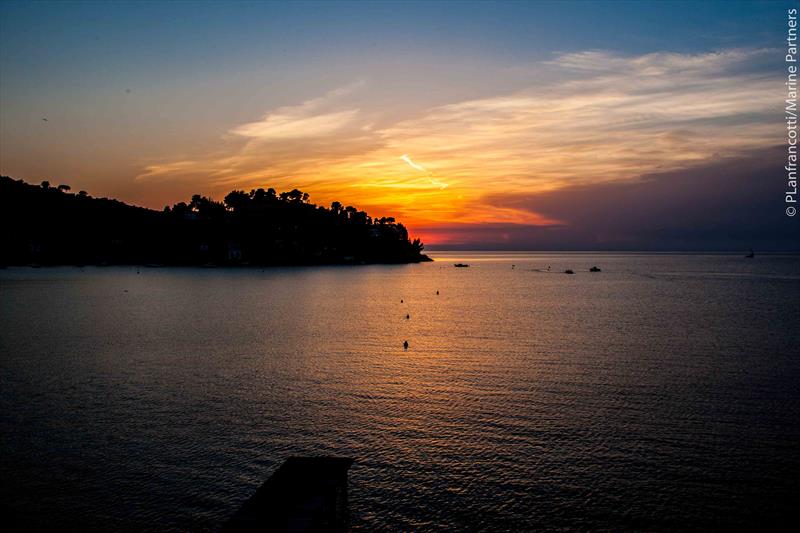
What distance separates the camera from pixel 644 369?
118 feet

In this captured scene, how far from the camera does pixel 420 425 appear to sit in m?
23.8

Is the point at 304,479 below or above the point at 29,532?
above

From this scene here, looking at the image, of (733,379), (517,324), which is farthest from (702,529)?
(517,324)

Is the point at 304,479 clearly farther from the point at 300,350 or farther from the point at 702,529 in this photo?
the point at 300,350

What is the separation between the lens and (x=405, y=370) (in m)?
36.0

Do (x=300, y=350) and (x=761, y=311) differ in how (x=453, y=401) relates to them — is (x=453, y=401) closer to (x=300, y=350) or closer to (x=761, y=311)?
(x=300, y=350)

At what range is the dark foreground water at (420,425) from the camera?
16.2 meters

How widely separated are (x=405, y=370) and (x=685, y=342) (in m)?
27.3

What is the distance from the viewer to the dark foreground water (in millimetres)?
16203

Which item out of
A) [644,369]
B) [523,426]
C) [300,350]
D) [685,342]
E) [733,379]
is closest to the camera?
[523,426]

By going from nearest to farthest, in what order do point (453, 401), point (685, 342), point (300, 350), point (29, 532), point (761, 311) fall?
point (29, 532) < point (453, 401) < point (300, 350) < point (685, 342) < point (761, 311)

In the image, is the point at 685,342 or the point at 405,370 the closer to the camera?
the point at 405,370

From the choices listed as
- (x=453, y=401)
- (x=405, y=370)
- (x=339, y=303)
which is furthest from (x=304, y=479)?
(x=339, y=303)

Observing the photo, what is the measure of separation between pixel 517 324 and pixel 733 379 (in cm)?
2883
